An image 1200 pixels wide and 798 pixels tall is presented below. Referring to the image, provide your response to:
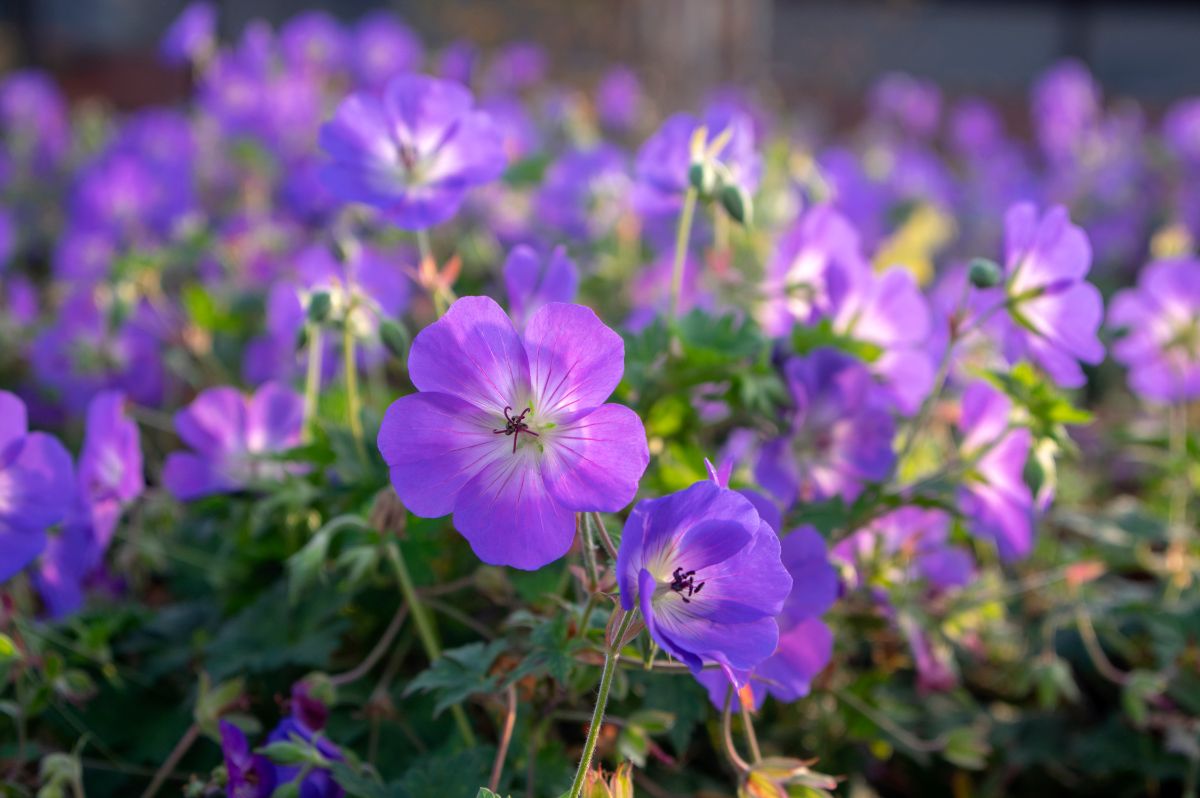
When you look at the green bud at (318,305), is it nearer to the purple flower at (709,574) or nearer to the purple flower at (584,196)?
the purple flower at (709,574)

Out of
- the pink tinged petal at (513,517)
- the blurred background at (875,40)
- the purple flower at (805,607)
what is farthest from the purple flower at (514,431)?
the blurred background at (875,40)

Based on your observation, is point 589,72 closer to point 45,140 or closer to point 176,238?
point 45,140

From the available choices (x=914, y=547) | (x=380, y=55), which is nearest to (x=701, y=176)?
(x=914, y=547)

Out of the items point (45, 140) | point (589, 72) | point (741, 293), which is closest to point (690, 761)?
point (741, 293)

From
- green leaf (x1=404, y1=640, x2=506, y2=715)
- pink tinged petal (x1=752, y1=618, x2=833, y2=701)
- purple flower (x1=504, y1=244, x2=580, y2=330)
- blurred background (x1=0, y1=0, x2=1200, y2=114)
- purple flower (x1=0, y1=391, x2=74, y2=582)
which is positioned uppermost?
purple flower (x1=504, y1=244, x2=580, y2=330)

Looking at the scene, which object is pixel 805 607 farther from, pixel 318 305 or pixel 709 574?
pixel 318 305

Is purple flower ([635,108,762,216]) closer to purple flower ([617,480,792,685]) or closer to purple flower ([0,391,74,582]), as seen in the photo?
purple flower ([617,480,792,685])

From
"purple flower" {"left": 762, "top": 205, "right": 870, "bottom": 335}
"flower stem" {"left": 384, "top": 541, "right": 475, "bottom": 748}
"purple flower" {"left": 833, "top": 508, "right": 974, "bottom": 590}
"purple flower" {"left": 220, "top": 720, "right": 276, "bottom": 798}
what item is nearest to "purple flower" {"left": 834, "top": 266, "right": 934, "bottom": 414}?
"purple flower" {"left": 762, "top": 205, "right": 870, "bottom": 335}

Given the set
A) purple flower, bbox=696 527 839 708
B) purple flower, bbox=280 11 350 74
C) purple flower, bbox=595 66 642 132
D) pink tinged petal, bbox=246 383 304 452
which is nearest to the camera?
purple flower, bbox=696 527 839 708
